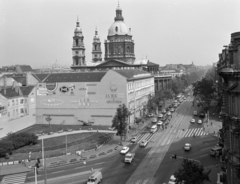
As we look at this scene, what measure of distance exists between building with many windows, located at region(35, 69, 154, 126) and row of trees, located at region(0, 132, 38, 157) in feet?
51.2

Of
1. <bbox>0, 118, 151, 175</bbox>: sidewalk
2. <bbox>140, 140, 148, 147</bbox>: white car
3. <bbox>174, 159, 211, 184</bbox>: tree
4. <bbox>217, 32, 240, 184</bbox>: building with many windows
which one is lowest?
<bbox>0, 118, 151, 175</bbox>: sidewalk

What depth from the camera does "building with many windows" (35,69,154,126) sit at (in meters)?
63.2

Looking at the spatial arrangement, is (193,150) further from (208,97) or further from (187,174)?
(208,97)

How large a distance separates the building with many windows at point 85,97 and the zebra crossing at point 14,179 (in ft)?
94.7

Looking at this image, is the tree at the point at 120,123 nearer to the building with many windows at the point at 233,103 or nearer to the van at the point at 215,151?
the van at the point at 215,151

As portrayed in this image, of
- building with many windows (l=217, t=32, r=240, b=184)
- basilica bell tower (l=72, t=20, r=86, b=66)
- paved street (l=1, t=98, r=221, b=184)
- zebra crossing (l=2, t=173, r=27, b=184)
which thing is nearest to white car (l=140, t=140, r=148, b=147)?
paved street (l=1, t=98, r=221, b=184)

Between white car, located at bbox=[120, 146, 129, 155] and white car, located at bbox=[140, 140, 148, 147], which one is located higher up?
white car, located at bbox=[140, 140, 148, 147]

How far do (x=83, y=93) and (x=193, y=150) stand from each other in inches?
1247

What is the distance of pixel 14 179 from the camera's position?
3344cm

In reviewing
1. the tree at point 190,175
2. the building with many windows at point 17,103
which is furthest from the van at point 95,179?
the building with many windows at point 17,103

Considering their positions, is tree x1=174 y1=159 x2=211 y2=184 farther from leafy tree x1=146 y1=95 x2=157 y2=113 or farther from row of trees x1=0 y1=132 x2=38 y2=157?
leafy tree x1=146 y1=95 x2=157 y2=113

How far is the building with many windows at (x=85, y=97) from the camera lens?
63.2 m

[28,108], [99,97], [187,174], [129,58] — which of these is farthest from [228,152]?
[129,58]

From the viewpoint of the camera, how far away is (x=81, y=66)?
10219 cm
